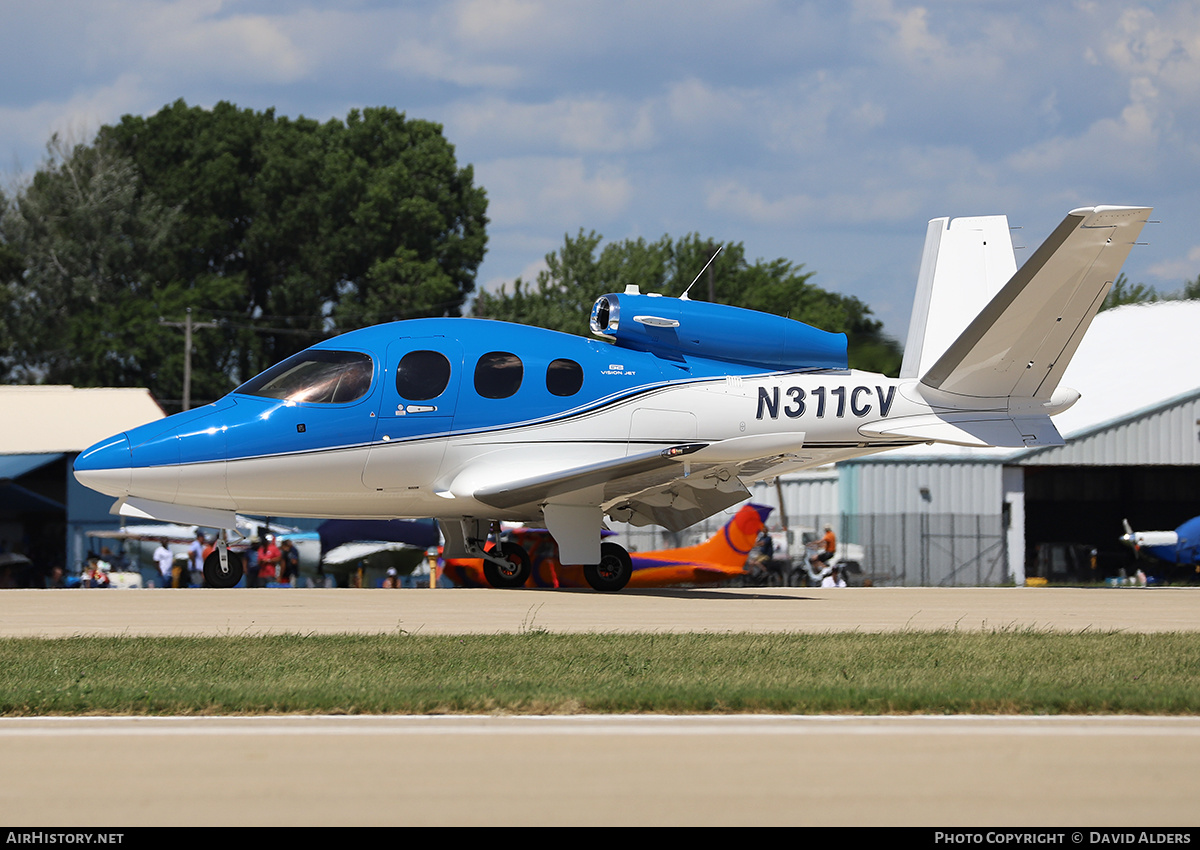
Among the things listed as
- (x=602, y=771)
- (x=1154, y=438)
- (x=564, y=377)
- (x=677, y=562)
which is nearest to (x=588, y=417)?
(x=564, y=377)

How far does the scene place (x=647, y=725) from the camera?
25.0ft

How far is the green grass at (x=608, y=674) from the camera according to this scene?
827 centimetres

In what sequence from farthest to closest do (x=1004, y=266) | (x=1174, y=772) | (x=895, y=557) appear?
(x=895, y=557) → (x=1004, y=266) → (x=1174, y=772)

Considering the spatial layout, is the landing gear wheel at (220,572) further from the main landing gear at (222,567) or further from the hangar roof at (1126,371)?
the hangar roof at (1126,371)

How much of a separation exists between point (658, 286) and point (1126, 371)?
160 feet

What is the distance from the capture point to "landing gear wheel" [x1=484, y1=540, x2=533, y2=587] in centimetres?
1975

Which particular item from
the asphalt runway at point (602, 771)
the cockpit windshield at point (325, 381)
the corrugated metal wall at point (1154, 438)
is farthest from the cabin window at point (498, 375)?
the corrugated metal wall at point (1154, 438)

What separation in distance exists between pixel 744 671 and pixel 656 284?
3018 inches

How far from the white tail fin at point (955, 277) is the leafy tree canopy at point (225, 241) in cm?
5976

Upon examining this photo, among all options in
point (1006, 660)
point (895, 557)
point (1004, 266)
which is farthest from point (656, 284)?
point (1006, 660)

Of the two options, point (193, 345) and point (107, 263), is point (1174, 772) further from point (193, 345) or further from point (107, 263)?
point (107, 263)

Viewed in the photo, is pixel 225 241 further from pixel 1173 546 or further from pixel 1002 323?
pixel 1002 323

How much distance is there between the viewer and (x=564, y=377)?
60.1 feet

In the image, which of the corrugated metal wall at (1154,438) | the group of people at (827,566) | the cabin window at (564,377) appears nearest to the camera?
the cabin window at (564,377)
